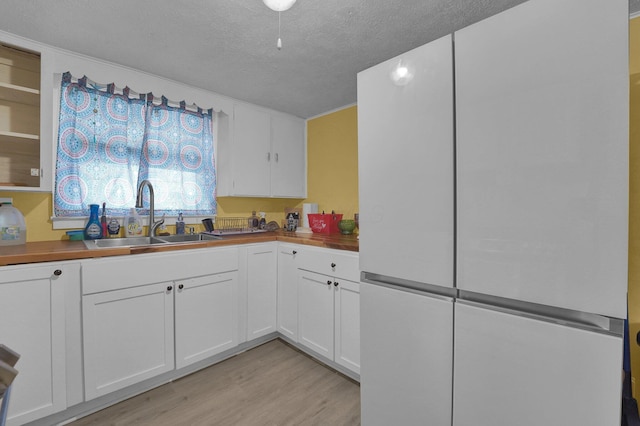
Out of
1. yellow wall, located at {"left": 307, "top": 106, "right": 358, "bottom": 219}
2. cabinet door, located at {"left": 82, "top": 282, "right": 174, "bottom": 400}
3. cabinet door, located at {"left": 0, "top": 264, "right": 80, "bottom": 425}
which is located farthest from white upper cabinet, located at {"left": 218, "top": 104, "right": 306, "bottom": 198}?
cabinet door, located at {"left": 0, "top": 264, "right": 80, "bottom": 425}

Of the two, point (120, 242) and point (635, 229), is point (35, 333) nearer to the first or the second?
point (120, 242)

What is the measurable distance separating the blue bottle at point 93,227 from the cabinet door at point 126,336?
63cm

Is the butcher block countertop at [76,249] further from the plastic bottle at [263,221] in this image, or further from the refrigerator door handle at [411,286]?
the plastic bottle at [263,221]

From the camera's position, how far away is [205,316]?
2.06 meters

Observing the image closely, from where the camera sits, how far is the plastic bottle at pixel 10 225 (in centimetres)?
173

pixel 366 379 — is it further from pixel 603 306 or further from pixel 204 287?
pixel 204 287

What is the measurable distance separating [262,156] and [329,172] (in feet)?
2.46

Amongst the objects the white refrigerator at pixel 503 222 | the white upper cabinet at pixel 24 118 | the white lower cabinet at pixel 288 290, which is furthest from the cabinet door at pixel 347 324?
the white upper cabinet at pixel 24 118

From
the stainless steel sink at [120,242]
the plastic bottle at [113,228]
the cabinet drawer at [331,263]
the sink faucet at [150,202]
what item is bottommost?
the cabinet drawer at [331,263]

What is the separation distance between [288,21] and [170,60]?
1.00 m

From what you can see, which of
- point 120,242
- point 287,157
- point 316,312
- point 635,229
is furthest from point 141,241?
point 635,229

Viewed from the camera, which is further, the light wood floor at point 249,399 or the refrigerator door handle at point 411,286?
the light wood floor at point 249,399

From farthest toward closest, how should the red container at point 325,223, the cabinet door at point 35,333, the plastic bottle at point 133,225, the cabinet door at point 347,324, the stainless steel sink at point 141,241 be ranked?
the red container at point 325,223 < the plastic bottle at point 133,225 < the stainless steel sink at point 141,241 < the cabinet door at point 347,324 < the cabinet door at point 35,333

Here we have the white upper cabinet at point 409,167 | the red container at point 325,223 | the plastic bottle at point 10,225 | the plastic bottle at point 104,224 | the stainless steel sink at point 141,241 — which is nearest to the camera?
the white upper cabinet at point 409,167
